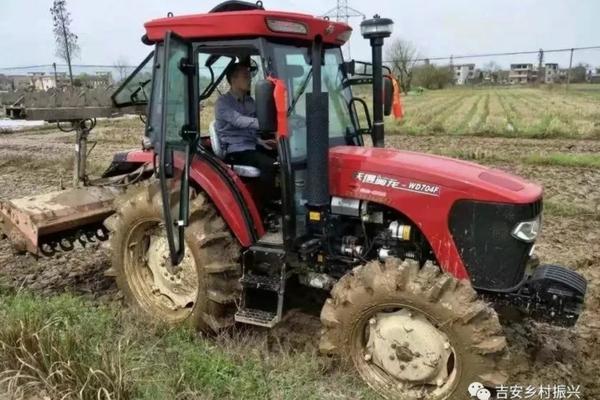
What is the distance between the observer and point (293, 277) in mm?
4387

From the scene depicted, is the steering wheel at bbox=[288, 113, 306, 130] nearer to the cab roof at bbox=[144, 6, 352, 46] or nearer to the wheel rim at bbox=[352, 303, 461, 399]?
the cab roof at bbox=[144, 6, 352, 46]

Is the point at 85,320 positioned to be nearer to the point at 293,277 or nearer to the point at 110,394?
the point at 110,394

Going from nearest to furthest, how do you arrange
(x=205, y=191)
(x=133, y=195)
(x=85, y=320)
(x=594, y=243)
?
1. (x=85, y=320)
2. (x=205, y=191)
3. (x=133, y=195)
4. (x=594, y=243)

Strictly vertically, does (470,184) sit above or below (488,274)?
above

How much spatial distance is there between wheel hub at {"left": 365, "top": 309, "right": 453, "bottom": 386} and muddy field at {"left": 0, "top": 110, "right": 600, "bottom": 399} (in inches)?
19.6

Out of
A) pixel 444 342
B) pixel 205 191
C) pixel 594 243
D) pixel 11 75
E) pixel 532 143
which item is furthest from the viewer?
pixel 11 75

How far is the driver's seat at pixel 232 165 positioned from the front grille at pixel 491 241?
147cm

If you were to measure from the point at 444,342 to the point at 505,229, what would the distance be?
0.78m

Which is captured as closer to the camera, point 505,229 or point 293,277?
point 505,229

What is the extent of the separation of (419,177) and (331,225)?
0.71 m

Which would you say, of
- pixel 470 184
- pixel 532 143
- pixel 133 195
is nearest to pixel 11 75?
pixel 532 143

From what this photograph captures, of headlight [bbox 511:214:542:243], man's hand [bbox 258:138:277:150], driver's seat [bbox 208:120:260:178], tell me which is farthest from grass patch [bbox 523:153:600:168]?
driver's seat [bbox 208:120:260:178]

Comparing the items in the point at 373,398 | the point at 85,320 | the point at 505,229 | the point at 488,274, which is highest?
the point at 505,229

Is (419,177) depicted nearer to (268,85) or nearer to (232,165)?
(268,85)
